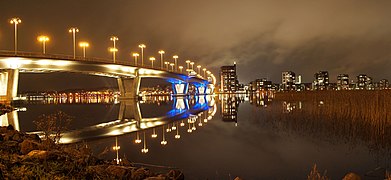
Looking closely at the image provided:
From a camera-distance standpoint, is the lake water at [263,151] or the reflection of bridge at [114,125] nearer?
the lake water at [263,151]

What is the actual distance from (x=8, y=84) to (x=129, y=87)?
110 ft

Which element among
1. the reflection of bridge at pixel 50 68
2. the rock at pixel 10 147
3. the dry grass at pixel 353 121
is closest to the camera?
the rock at pixel 10 147

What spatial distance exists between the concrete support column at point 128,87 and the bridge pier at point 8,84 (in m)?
30.7

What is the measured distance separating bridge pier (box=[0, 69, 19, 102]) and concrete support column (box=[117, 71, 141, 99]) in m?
30.7

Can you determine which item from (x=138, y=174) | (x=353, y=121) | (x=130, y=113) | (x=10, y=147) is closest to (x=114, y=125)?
(x=130, y=113)

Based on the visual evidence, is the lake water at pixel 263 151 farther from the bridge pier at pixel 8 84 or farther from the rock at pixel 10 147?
the bridge pier at pixel 8 84

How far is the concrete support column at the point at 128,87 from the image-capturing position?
3054 inches

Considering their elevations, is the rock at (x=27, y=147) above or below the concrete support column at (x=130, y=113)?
above

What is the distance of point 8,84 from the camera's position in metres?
48.6

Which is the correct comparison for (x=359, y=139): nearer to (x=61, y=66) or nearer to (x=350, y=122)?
(x=350, y=122)

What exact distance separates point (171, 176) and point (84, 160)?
7.37ft

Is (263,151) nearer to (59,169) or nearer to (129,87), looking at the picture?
(59,169)

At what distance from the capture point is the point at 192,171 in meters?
9.61

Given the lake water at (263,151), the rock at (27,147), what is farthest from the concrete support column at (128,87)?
the rock at (27,147)
